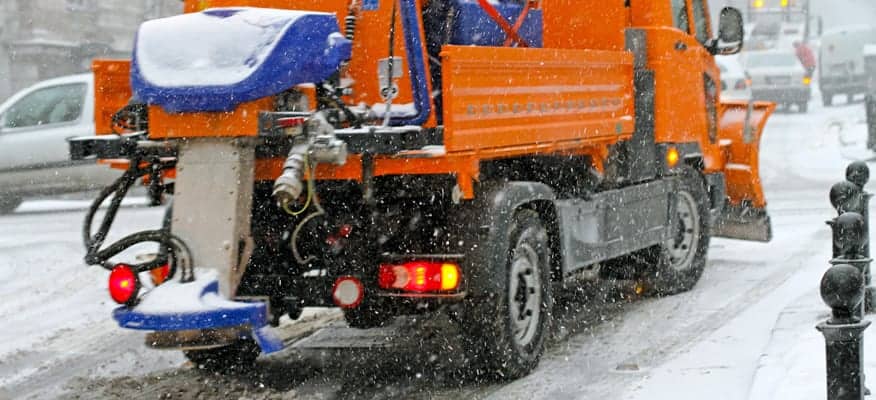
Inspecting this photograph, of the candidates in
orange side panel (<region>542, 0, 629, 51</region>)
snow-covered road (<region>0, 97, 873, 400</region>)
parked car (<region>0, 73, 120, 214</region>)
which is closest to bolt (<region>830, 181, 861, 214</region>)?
snow-covered road (<region>0, 97, 873, 400</region>)

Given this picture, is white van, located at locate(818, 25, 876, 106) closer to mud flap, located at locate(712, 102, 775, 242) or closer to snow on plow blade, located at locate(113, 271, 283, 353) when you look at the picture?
mud flap, located at locate(712, 102, 775, 242)

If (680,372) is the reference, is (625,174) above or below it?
above

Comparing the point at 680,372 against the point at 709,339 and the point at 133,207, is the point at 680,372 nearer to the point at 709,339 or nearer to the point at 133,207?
the point at 709,339

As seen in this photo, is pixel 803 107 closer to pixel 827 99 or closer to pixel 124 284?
pixel 827 99

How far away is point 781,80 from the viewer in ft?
113

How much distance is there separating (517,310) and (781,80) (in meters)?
28.7

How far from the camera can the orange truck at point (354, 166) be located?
6445mm

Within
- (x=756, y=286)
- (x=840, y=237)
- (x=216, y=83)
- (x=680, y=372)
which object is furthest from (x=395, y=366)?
(x=756, y=286)

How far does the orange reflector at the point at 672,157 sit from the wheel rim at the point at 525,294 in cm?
270

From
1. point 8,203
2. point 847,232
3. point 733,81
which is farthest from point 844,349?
point 733,81

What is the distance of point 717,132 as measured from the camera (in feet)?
36.0

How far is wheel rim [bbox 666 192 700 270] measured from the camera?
10344 mm

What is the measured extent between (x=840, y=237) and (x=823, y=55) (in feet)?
106

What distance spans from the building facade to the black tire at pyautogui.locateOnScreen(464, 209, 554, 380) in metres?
19.8
